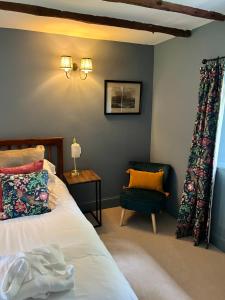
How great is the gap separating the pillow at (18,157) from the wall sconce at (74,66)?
3.31 feet

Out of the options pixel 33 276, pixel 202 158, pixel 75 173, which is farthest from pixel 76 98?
pixel 33 276

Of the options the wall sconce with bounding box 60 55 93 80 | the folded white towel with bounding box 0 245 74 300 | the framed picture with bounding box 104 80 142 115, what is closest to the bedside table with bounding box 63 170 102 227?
the framed picture with bounding box 104 80 142 115

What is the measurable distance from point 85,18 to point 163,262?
244 centimetres

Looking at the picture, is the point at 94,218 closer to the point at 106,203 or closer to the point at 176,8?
the point at 106,203

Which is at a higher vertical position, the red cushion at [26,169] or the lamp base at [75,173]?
the red cushion at [26,169]

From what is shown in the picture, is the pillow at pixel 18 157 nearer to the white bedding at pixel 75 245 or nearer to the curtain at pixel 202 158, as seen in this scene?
the white bedding at pixel 75 245

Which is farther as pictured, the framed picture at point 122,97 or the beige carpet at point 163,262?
the framed picture at point 122,97

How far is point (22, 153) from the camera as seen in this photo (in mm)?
2426

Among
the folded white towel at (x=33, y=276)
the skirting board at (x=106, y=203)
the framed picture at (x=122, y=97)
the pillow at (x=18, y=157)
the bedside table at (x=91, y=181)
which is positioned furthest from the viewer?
the skirting board at (x=106, y=203)

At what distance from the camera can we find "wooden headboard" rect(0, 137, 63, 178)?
2703 millimetres

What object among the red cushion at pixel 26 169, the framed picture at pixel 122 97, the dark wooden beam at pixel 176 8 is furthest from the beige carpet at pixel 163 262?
the dark wooden beam at pixel 176 8

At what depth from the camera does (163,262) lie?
2297 mm

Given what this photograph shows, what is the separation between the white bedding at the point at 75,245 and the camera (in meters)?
1.17

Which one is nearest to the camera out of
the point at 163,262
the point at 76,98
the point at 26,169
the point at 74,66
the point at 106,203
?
the point at 26,169
